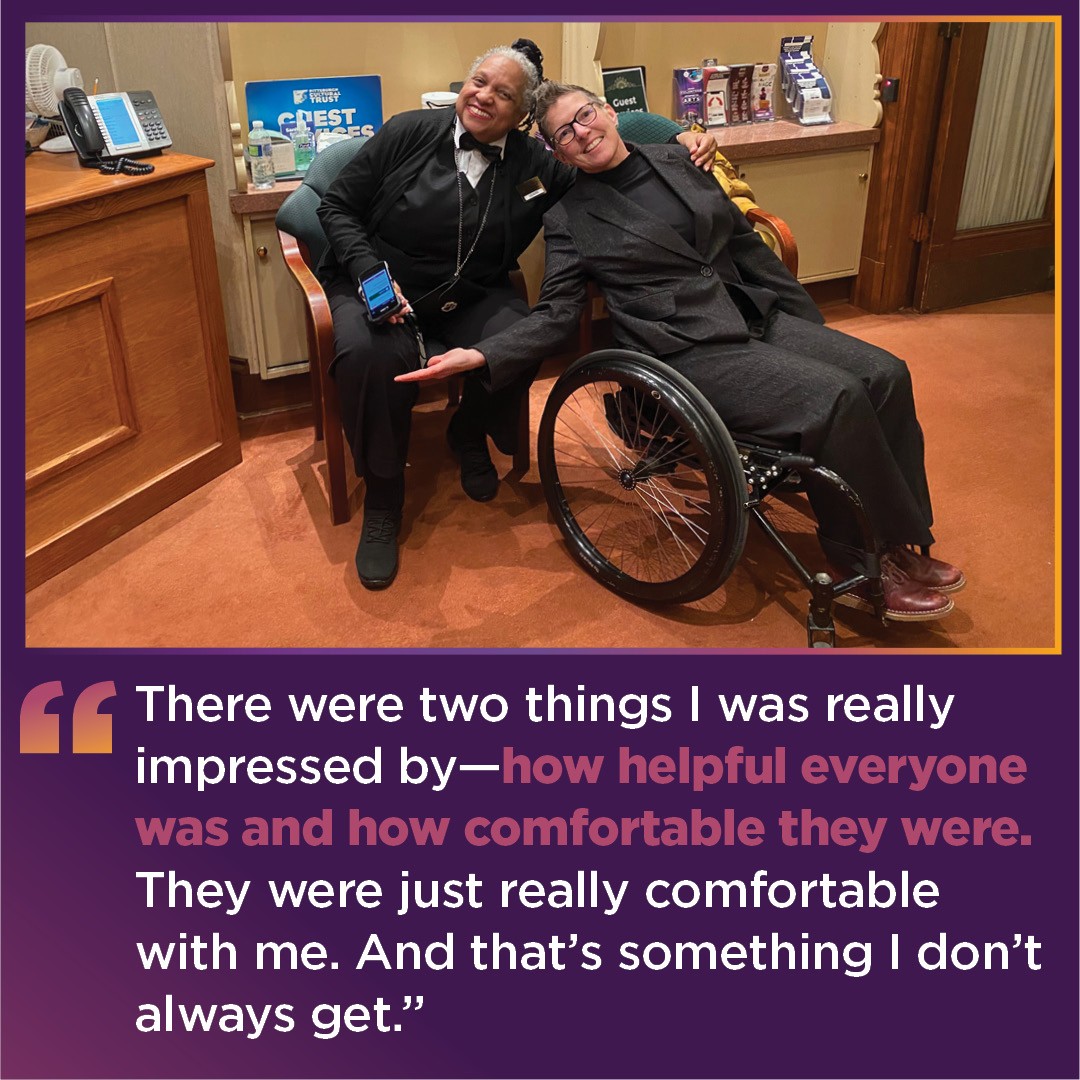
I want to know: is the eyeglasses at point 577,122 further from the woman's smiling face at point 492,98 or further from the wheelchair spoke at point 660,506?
the wheelchair spoke at point 660,506

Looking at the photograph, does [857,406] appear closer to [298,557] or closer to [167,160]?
[298,557]

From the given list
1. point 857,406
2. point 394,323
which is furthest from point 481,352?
point 857,406

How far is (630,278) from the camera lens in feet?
8.18

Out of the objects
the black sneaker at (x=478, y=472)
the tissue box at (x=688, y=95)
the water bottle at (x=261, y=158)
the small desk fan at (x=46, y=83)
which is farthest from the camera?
the tissue box at (x=688, y=95)

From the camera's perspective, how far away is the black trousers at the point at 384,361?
99.6 inches

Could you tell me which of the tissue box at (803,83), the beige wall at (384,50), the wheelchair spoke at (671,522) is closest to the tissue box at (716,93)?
the tissue box at (803,83)

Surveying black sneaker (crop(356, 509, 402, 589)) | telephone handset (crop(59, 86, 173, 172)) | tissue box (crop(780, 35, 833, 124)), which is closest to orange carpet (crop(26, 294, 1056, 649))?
black sneaker (crop(356, 509, 402, 589))

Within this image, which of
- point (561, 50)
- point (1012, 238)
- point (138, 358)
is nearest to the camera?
point (138, 358)

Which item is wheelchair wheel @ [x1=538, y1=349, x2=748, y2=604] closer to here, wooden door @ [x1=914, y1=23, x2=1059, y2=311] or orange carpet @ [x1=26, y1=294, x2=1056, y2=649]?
orange carpet @ [x1=26, y1=294, x2=1056, y2=649]

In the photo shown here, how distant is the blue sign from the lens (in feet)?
Result: 10.6

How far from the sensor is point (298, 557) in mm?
2752

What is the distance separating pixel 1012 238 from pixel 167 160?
10.4 ft

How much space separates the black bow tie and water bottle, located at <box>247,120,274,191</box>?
697 mm

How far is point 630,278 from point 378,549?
2.78 feet
